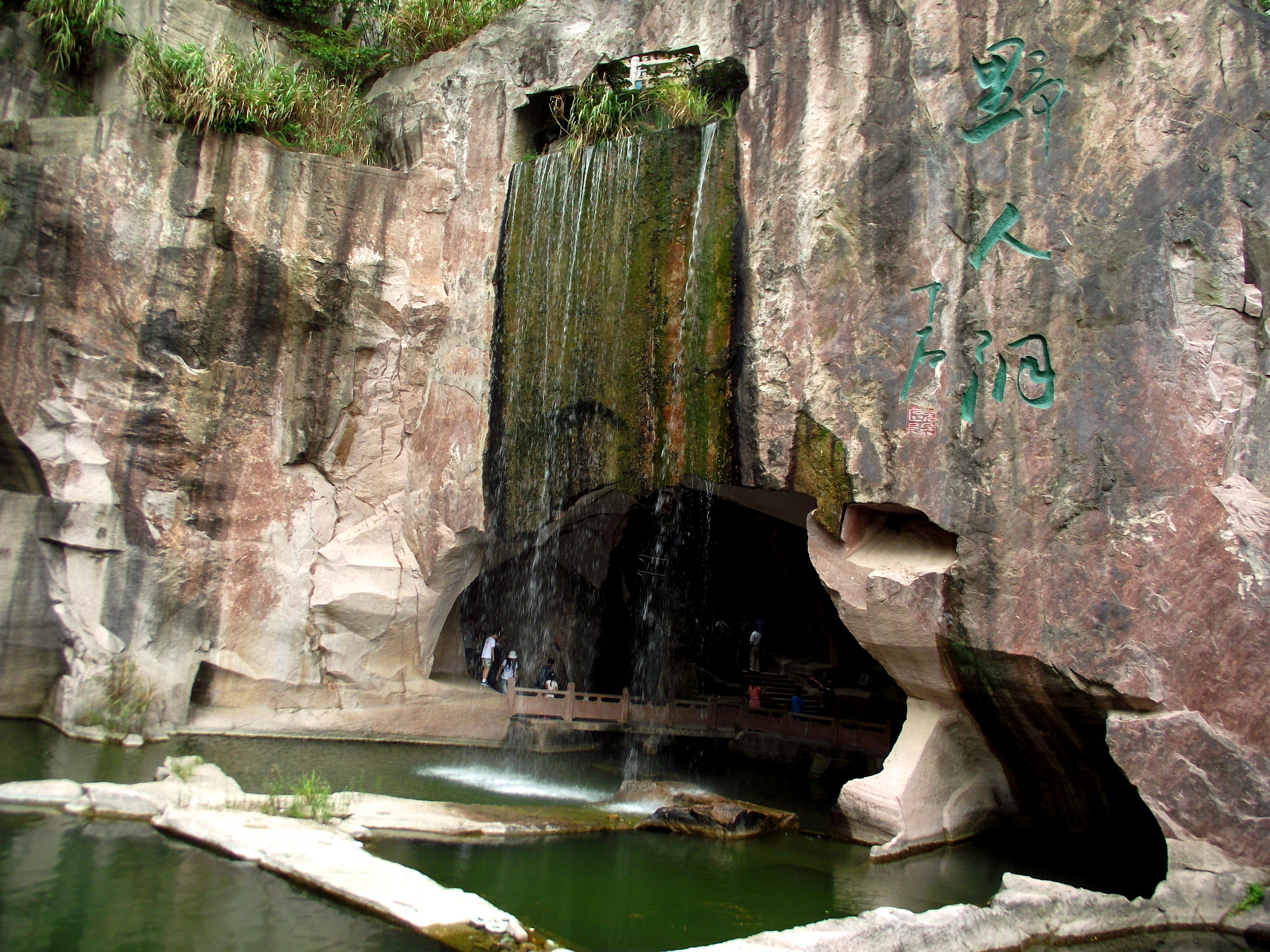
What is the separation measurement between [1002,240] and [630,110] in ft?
14.8

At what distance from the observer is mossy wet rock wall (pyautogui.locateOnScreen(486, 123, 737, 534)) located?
9.30 meters

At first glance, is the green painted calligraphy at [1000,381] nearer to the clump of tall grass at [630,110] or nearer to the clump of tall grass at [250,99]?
the clump of tall grass at [630,110]

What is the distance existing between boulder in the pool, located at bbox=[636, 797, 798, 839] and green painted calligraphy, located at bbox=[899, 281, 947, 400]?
3840 mm

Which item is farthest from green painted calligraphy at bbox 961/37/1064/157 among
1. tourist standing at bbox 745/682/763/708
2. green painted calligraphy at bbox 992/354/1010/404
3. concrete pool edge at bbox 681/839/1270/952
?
tourist standing at bbox 745/682/763/708

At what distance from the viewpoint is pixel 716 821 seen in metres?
8.07

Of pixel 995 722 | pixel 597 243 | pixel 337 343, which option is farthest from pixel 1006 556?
pixel 337 343

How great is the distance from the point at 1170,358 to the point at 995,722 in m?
3.30

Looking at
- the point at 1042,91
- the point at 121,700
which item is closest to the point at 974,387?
the point at 1042,91

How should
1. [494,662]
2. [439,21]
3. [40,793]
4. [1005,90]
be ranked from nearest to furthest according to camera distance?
[40,793]
[1005,90]
[439,21]
[494,662]

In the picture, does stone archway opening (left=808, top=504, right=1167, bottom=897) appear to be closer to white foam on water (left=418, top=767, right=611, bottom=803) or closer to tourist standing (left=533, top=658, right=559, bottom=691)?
white foam on water (left=418, top=767, right=611, bottom=803)

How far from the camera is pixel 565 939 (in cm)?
536

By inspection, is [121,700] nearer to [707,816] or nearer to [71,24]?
[707,816]

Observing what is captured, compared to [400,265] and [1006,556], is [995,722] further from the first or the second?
[400,265]

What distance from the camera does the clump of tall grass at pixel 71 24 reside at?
10.9 m
